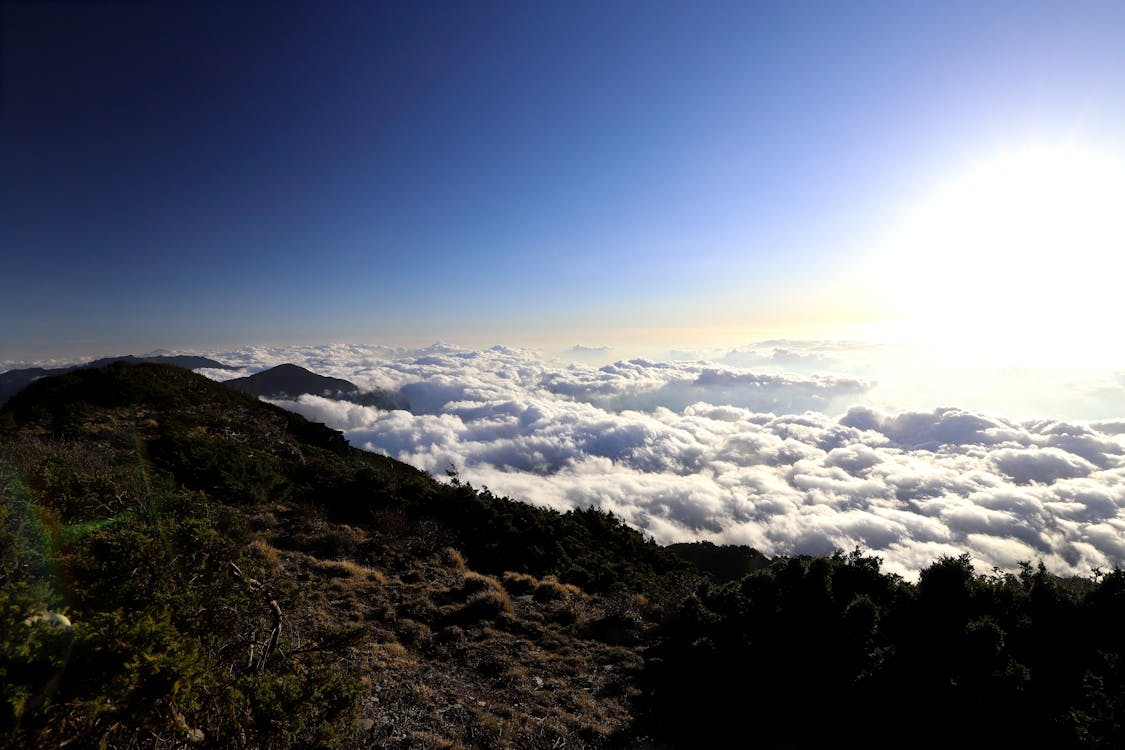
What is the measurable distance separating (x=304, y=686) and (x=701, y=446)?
599 feet

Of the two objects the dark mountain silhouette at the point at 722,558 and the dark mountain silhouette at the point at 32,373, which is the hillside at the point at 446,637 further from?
the dark mountain silhouette at the point at 722,558

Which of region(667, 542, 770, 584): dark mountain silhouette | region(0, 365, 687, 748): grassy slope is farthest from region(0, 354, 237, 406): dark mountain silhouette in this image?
region(667, 542, 770, 584): dark mountain silhouette

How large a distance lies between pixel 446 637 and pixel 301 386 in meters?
133

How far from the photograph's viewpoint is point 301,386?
121m

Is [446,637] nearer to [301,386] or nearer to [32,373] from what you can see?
[32,373]

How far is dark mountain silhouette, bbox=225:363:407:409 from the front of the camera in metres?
111

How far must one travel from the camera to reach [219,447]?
17594 millimetres

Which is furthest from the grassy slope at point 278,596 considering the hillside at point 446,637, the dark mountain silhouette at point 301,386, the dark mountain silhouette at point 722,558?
the dark mountain silhouette at point 301,386

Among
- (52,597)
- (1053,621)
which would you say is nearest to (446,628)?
(52,597)

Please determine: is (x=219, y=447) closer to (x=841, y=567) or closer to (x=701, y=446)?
Answer: (x=841, y=567)

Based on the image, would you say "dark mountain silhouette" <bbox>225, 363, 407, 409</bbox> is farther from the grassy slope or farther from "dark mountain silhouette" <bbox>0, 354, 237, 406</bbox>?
the grassy slope

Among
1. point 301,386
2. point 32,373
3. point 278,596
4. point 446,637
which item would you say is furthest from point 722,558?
point 301,386

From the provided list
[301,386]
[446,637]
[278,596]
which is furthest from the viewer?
[301,386]

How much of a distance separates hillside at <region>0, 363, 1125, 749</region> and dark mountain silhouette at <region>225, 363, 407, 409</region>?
109 metres
